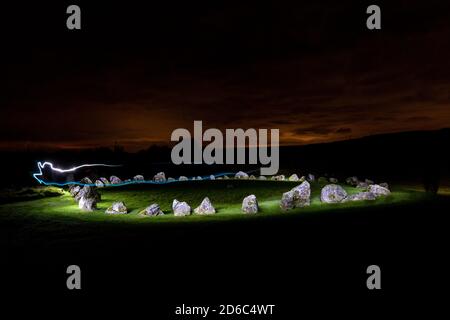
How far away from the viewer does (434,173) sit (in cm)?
2970

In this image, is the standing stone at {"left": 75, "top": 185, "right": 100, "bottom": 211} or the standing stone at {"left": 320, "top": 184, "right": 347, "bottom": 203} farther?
the standing stone at {"left": 75, "top": 185, "right": 100, "bottom": 211}

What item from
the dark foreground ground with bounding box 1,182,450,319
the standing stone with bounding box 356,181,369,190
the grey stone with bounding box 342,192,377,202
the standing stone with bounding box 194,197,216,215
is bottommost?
Answer: the dark foreground ground with bounding box 1,182,450,319

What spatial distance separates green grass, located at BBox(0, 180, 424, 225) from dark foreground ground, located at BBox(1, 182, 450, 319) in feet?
8.18

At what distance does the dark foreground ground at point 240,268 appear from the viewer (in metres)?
7.74

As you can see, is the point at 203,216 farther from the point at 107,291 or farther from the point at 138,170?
the point at 138,170

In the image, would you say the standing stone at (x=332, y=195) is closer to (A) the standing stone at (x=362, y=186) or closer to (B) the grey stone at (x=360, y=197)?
(B) the grey stone at (x=360, y=197)

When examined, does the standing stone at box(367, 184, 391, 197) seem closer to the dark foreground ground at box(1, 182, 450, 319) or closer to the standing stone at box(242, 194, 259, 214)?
the dark foreground ground at box(1, 182, 450, 319)

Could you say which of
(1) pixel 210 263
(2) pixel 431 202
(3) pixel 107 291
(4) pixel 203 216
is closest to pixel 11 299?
(3) pixel 107 291

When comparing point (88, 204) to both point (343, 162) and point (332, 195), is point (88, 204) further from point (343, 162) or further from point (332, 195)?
point (343, 162)

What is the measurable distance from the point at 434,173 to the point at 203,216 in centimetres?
2026

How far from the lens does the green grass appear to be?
56.4 feet

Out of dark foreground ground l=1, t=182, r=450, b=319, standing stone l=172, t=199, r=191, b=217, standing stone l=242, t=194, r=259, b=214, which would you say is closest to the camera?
dark foreground ground l=1, t=182, r=450, b=319

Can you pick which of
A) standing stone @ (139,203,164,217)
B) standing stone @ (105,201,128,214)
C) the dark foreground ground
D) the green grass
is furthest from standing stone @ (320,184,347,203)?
standing stone @ (105,201,128,214)

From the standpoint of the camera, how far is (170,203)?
68.8 ft
